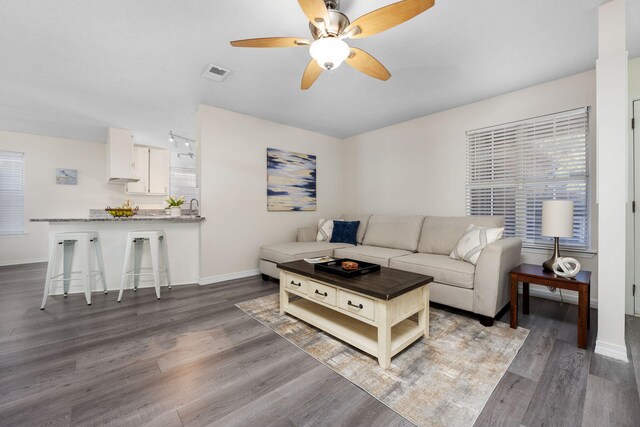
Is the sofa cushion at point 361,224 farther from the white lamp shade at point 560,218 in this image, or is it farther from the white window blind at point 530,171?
the white lamp shade at point 560,218

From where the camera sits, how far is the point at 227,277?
3.82m

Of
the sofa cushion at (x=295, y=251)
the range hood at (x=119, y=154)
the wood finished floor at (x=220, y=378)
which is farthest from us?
the range hood at (x=119, y=154)

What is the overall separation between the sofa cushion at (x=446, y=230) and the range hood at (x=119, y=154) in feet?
16.7

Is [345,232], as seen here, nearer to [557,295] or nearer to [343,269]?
[343,269]

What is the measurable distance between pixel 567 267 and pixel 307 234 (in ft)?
10.3

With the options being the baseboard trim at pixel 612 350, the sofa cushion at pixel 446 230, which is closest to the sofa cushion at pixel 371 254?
the sofa cushion at pixel 446 230

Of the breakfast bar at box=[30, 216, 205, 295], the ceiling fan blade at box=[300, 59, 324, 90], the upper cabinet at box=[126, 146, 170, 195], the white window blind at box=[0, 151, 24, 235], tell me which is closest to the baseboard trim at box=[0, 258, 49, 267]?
the white window blind at box=[0, 151, 24, 235]

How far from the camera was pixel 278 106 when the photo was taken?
368cm

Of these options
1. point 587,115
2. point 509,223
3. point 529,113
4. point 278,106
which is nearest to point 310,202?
point 278,106

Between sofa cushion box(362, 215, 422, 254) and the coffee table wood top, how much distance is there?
1.44 metres

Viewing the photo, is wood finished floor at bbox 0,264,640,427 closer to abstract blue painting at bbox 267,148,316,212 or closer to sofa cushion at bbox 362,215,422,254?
sofa cushion at bbox 362,215,422,254

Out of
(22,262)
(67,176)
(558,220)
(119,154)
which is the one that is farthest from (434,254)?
(22,262)

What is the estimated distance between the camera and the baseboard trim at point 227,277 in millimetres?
3629

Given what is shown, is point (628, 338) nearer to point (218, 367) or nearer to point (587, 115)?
point (587, 115)
